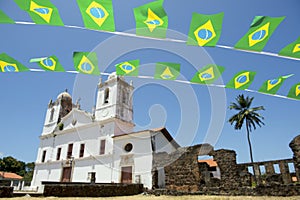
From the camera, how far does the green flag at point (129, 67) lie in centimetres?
737

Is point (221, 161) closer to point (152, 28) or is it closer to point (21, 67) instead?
point (152, 28)

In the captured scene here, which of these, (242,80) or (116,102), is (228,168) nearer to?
(242,80)

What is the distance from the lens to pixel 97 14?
193 inches

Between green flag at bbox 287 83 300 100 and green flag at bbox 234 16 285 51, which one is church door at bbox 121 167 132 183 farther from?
green flag at bbox 234 16 285 51

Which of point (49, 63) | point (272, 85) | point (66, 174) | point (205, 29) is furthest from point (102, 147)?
point (205, 29)

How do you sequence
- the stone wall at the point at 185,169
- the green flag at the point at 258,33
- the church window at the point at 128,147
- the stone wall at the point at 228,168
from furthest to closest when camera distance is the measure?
the church window at the point at 128,147 < the stone wall at the point at 185,169 < the stone wall at the point at 228,168 < the green flag at the point at 258,33

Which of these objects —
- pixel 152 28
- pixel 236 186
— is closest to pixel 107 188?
pixel 236 186

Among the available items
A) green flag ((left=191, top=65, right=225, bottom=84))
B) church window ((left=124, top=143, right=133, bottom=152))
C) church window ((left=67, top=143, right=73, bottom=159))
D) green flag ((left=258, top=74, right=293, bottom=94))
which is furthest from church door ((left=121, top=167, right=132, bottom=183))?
green flag ((left=258, top=74, right=293, bottom=94))

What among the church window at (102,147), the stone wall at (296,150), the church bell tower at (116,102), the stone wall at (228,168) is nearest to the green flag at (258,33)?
the stone wall at (296,150)

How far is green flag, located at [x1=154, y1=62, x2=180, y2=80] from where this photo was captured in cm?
743

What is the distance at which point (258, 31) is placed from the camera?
5.27 meters

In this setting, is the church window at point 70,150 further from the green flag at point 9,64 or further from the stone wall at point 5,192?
the green flag at point 9,64

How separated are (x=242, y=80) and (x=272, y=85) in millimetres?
1058

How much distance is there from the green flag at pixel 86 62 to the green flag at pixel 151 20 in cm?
257
